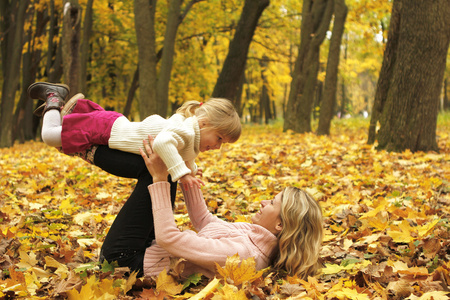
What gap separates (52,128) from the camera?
303 cm

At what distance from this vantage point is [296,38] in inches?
707

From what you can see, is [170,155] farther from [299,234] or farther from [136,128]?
[299,234]

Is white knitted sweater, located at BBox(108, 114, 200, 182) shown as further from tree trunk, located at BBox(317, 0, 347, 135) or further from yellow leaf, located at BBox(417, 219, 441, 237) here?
tree trunk, located at BBox(317, 0, 347, 135)

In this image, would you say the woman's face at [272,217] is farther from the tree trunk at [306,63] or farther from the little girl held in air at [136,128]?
the tree trunk at [306,63]

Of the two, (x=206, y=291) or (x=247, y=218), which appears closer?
(x=206, y=291)

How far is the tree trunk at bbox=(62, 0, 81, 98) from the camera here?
900 cm

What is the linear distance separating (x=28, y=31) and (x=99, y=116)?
1301 centimetres

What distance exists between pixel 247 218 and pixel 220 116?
1.29 meters

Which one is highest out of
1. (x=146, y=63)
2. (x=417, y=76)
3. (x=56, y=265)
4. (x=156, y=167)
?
(x=146, y=63)

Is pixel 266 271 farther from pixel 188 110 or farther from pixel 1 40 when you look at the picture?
pixel 1 40

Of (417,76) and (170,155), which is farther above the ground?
(417,76)

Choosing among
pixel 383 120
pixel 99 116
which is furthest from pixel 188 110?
pixel 383 120

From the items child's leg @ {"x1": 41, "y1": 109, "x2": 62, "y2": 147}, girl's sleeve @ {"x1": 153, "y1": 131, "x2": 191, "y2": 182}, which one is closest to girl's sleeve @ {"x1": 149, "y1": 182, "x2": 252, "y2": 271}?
girl's sleeve @ {"x1": 153, "y1": 131, "x2": 191, "y2": 182}

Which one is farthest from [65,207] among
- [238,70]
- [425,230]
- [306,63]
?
[306,63]
